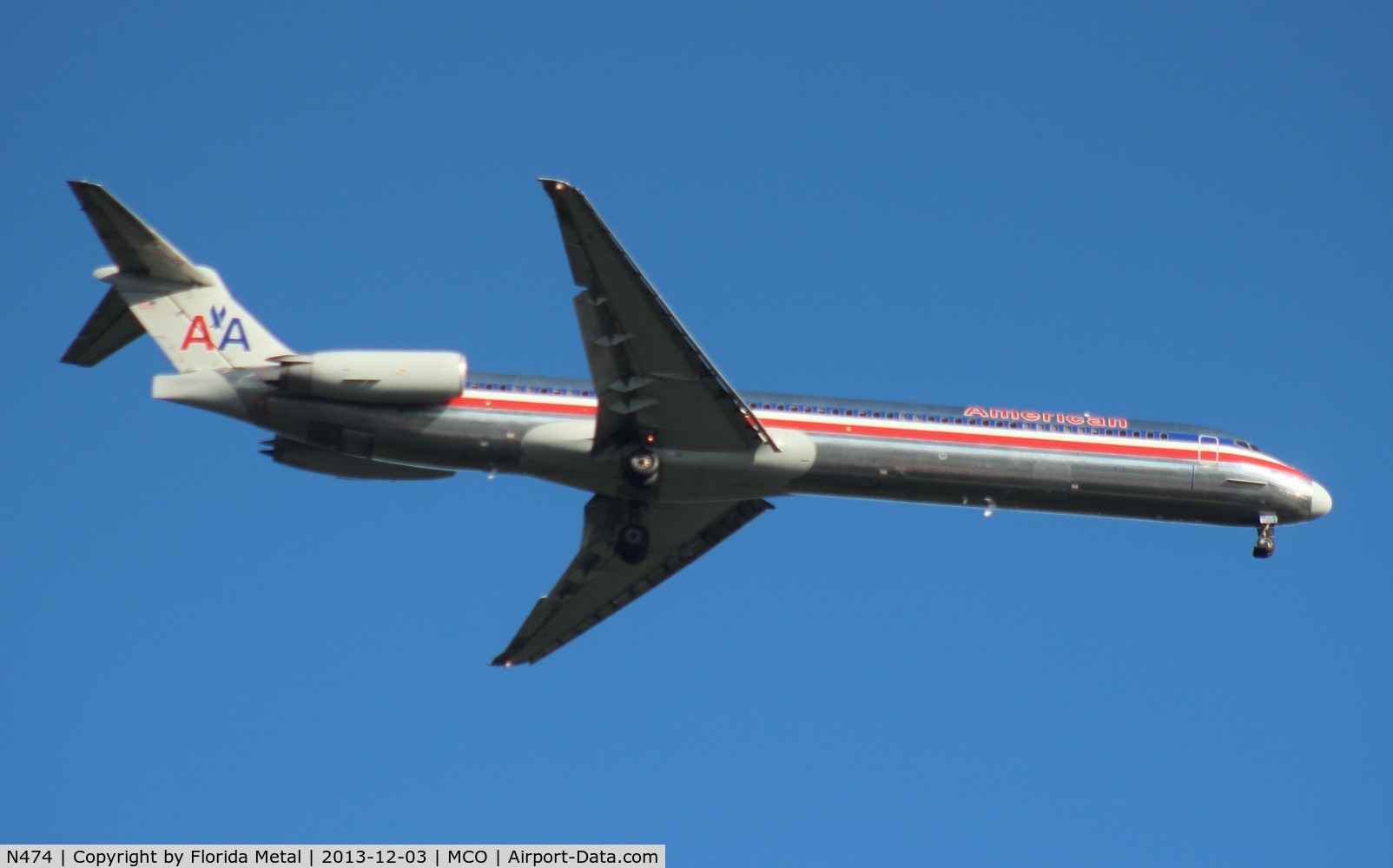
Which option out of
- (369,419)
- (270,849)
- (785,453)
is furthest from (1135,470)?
(270,849)

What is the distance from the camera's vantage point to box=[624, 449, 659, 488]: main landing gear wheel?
114 ft

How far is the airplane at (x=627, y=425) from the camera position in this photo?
33.9m

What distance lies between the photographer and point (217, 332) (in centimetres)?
3494

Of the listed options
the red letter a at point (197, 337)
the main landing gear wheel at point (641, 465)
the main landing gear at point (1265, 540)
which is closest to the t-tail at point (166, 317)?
the red letter a at point (197, 337)

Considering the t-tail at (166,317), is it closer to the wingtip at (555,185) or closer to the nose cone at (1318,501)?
the wingtip at (555,185)

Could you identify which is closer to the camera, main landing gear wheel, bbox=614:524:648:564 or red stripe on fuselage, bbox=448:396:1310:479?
red stripe on fuselage, bbox=448:396:1310:479

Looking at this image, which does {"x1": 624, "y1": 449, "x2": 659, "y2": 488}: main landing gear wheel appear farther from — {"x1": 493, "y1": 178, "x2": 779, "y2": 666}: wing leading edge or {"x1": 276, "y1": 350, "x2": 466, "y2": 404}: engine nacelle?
{"x1": 276, "y1": 350, "x2": 466, "y2": 404}: engine nacelle

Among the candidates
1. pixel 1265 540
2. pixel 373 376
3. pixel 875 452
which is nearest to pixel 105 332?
pixel 373 376

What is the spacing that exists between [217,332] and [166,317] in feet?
3.63

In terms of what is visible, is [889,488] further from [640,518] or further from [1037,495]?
[640,518]

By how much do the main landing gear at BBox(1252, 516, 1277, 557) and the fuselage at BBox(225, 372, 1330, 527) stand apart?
0.14 meters

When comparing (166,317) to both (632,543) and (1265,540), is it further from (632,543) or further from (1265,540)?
(1265,540)

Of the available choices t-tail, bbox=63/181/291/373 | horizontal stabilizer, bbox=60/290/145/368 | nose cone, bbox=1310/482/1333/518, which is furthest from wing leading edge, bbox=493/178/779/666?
nose cone, bbox=1310/482/1333/518

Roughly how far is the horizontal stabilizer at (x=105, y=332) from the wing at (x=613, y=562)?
1064 centimetres
